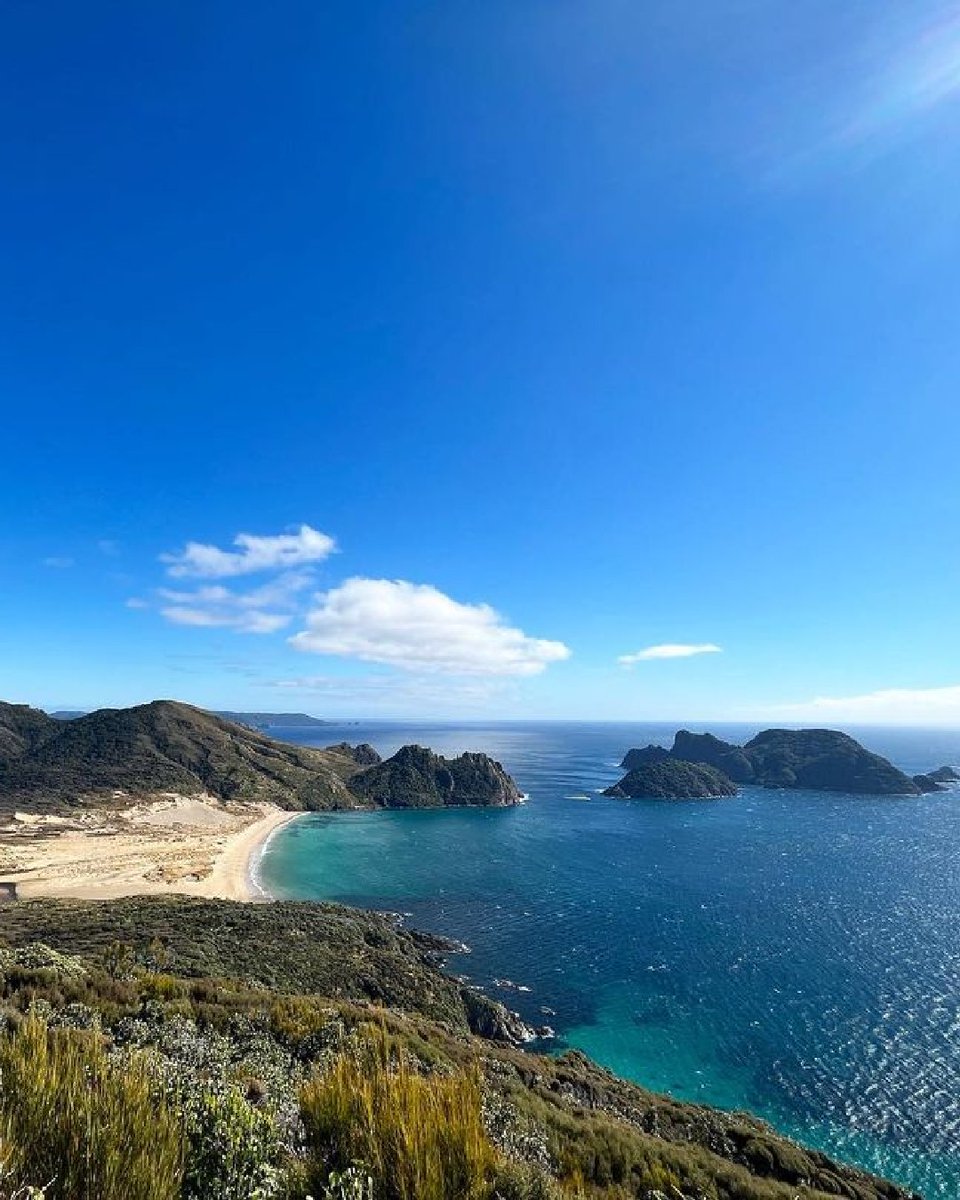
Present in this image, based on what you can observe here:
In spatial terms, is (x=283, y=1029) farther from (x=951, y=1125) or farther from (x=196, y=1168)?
(x=951, y=1125)

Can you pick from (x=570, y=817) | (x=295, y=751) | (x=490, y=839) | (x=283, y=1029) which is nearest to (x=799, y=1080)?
(x=283, y=1029)

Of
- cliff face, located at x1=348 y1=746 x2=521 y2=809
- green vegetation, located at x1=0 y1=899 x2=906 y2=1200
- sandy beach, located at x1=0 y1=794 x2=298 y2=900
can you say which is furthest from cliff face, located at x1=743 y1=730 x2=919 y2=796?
green vegetation, located at x1=0 y1=899 x2=906 y2=1200

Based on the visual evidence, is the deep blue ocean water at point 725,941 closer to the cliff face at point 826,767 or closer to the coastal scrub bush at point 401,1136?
the coastal scrub bush at point 401,1136

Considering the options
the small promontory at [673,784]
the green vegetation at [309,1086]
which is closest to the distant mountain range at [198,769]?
the small promontory at [673,784]

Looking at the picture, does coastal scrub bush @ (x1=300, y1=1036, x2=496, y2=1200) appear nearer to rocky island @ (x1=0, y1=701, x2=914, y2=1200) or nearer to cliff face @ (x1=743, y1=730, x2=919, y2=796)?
rocky island @ (x1=0, y1=701, x2=914, y2=1200)

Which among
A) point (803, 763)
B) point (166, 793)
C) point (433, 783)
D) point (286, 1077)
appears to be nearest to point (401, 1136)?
point (286, 1077)
